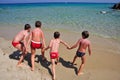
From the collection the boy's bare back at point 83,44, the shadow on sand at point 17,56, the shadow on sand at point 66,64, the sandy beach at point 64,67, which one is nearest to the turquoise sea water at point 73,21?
the sandy beach at point 64,67

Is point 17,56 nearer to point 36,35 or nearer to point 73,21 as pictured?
point 36,35

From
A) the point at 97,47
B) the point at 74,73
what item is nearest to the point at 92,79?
the point at 74,73

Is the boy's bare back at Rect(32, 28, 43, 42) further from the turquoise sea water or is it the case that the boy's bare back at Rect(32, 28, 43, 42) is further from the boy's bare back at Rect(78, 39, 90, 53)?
the turquoise sea water

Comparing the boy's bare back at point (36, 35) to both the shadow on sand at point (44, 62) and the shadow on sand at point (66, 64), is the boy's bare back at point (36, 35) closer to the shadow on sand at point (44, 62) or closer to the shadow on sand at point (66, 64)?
the shadow on sand at point (44, 62)

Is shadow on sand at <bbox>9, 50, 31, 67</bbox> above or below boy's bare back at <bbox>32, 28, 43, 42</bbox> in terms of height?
below

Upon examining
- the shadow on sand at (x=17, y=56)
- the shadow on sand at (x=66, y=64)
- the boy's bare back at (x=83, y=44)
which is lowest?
the shadow on sand at (x=66, y=64)

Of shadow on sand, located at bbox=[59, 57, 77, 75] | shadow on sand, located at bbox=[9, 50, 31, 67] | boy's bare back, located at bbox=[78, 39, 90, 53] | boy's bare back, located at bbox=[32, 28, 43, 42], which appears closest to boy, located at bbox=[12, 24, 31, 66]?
boy's bare back, located at bbox=[32, 28, 43, 42]

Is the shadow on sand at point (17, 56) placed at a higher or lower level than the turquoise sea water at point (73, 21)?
higher

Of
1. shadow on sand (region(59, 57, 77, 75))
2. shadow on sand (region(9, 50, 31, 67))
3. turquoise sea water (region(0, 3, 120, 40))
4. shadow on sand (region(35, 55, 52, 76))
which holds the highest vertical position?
shadow on sand (region(9, 50, 31, 67))

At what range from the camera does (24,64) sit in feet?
19.2

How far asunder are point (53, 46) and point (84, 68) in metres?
1.40

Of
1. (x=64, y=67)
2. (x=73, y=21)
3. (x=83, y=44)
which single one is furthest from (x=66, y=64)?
(x=73, y=21)

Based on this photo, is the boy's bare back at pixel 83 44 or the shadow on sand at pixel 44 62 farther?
the shadow on sand at pixel 44 62

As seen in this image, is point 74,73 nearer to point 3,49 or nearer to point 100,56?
point 100,56
